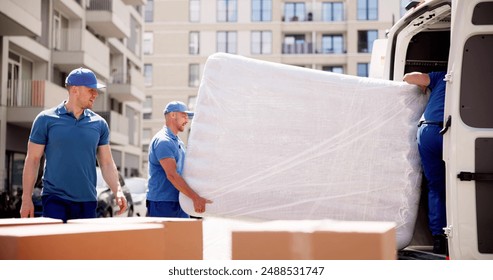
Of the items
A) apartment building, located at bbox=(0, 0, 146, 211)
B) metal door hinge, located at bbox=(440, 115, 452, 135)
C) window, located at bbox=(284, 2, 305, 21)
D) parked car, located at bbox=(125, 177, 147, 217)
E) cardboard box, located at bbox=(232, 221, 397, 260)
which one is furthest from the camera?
window, located at bbox=(284, 2, 305, 21)

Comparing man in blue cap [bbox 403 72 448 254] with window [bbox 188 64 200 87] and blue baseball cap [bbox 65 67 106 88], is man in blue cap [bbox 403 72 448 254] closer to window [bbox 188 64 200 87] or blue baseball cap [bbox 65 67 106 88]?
blue baseball cap [bbox 65 67 106 88]

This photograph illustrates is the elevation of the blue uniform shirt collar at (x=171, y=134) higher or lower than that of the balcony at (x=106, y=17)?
lower

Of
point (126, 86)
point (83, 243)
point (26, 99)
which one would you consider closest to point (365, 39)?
point (126, 86)

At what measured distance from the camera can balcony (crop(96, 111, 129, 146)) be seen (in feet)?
99.3

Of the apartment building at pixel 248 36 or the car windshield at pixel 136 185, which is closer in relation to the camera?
the car windshield at pixel 136 185

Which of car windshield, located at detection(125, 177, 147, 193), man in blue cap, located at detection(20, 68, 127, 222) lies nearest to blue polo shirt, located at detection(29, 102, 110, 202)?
man in blue cap, located at detection(20, 68, 127, 222)

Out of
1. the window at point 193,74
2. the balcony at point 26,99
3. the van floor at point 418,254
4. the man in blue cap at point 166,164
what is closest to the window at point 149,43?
the window at point 193,74

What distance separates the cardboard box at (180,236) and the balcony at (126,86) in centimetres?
3196

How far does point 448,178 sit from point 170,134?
2509 millimetres

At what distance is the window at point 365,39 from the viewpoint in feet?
170

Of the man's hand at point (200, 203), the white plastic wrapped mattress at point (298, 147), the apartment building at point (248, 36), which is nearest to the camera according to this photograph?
the white plastic wrapped mattress at point (298, 147)

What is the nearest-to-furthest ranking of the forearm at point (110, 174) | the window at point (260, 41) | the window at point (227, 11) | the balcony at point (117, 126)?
the forearm at point (110, 174)
the balcony at point (117, 126)
the window at point (260, 41)
the window at point (227, 11)

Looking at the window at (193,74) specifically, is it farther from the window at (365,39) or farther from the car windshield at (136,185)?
the car windshield at (136,185)

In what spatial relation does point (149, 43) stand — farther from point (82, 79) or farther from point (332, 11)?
point (82, 79)
